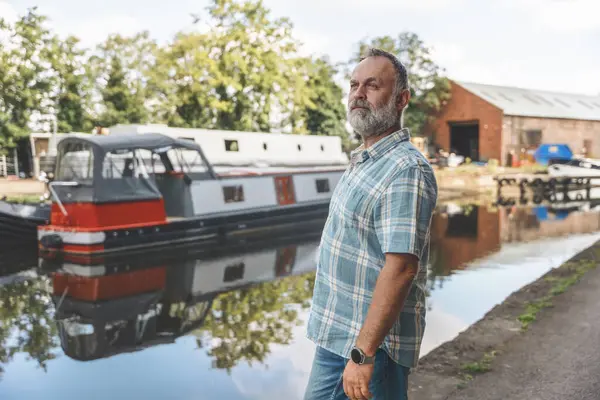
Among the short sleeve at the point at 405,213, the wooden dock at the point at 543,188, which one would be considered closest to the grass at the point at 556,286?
the short sleeve at the point at 405,213

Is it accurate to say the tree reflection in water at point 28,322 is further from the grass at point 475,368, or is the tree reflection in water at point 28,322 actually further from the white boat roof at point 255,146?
the white boat roof at point 255,146

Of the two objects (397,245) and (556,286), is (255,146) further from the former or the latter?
(397,245)

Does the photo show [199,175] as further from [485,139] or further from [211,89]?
[485,139]

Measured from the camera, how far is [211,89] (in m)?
34.0

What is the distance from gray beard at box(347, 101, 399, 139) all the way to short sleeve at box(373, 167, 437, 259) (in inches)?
10.7

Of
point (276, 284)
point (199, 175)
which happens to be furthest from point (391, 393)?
point (199, 175)

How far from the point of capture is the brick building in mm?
40500

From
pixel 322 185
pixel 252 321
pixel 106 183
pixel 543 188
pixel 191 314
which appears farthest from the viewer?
pixel 543 188

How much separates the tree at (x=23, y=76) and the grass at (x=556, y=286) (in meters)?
32.9

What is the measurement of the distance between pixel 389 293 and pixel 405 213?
0.91ft

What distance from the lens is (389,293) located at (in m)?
2.04

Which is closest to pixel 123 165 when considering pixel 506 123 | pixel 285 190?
pixel 285 190

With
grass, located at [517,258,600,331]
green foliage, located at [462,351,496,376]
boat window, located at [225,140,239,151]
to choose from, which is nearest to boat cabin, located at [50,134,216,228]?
grass, located at [517,258,600,331]

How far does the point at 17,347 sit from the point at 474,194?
25861 mm
